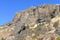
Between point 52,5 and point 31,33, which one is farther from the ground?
point 52,5

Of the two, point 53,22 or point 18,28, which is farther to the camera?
point 18,28

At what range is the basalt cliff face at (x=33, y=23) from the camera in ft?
314

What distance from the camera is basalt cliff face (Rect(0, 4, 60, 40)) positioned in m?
95.7

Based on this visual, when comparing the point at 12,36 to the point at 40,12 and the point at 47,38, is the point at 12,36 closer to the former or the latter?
the point at 40,12

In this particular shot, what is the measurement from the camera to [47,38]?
7575 centimetres

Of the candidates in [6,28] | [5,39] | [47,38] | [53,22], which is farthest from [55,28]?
[6,28]

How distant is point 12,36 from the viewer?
105 meters

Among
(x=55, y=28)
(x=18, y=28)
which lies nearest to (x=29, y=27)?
(x=18, y=28)

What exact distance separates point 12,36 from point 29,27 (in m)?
8.30

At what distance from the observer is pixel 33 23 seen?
113 metres

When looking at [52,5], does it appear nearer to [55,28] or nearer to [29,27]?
[29,27]

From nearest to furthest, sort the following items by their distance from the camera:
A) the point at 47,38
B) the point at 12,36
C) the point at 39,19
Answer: the point at 47,38, the point at 12,36, the point at 39,19

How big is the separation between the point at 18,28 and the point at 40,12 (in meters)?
14.2

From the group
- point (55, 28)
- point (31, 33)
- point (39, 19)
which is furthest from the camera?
point (39, 19)
